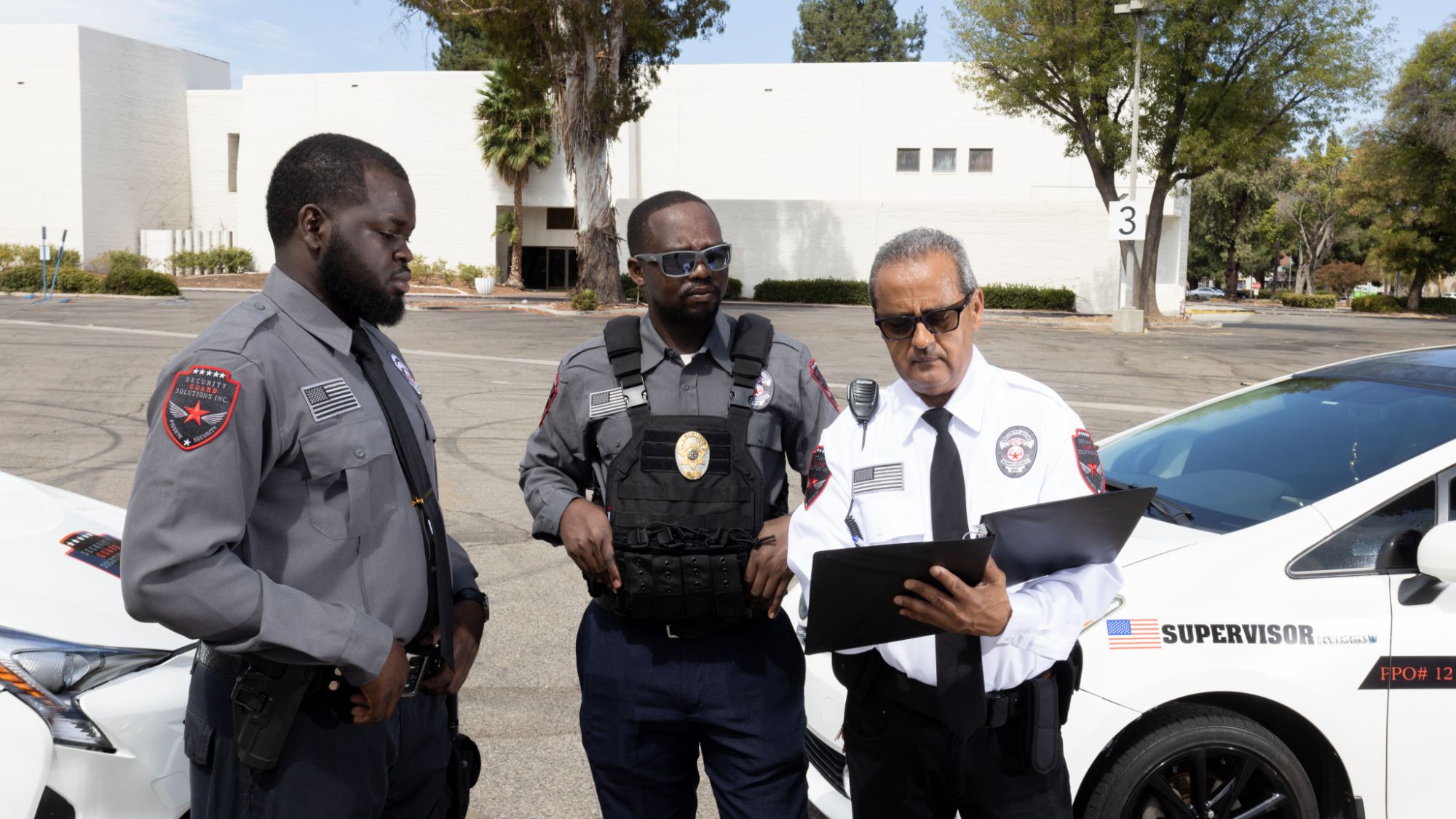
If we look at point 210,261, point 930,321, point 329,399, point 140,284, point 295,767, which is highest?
point 210,261

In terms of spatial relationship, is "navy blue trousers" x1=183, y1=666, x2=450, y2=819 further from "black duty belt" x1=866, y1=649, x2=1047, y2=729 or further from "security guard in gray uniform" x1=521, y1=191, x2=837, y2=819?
"black duty belt" x1=866, y1=649, x2=1047, y2=729

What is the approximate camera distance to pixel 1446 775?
2936mm

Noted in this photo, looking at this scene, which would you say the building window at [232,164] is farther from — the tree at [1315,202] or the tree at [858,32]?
the tree at [1315,202]

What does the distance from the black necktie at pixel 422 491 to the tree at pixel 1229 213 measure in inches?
2593

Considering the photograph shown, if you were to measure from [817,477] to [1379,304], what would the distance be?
5603 cm

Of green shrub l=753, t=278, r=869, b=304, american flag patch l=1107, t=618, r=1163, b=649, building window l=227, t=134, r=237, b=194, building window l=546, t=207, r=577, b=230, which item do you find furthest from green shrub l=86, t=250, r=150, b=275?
american flag patch l=1107, t=618, r=1163, b=649

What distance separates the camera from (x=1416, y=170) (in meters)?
44.1

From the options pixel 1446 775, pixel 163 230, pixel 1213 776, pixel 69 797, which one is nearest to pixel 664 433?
pixel 69 797

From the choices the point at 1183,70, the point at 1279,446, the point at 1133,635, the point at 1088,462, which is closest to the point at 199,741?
the point at 1088,462

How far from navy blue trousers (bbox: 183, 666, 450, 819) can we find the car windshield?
2.48 metres

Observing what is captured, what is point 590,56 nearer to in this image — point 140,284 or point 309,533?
point 140,284

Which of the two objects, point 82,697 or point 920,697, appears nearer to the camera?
point 920,697

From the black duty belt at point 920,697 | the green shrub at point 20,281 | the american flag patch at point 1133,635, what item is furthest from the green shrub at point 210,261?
the black duty belt at point 920,697

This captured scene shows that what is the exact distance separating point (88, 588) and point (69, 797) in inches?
28.3
